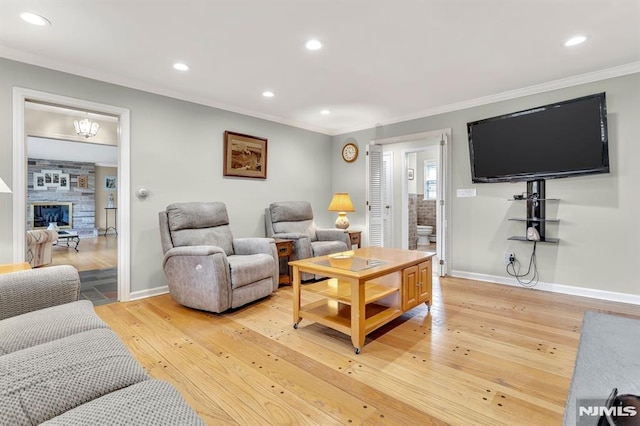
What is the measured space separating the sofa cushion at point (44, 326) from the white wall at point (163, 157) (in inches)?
73.0

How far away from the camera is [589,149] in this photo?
10.3ft

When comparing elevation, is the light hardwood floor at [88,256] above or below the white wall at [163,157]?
below

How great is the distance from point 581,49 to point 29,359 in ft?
13.4

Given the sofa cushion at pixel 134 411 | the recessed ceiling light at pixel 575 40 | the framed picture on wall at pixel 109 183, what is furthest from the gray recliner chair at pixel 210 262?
the framed picture on wall at pixel 109 183

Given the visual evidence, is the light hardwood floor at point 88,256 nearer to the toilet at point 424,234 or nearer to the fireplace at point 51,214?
the fireplace at point 51,214

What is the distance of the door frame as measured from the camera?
8.86 feet

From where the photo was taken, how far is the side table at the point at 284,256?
3743mm

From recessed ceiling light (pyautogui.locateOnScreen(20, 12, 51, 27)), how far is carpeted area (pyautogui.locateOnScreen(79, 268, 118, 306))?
2.47m

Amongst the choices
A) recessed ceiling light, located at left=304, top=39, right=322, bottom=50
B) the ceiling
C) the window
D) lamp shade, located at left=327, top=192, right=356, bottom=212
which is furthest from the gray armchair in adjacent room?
the window

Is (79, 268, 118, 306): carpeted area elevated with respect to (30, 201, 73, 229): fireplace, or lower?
lower

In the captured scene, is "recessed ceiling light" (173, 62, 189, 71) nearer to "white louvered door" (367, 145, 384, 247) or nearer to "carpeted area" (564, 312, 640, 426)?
"white louvered door" (367, 145, 384, 247)

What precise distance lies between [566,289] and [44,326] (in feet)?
14.5

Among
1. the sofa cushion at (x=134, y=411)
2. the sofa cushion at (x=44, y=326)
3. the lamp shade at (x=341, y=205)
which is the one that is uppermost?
the lamp shade at (x=341, y=205)

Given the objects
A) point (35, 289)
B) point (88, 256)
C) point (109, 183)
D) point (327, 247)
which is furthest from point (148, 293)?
point (109, 183)
